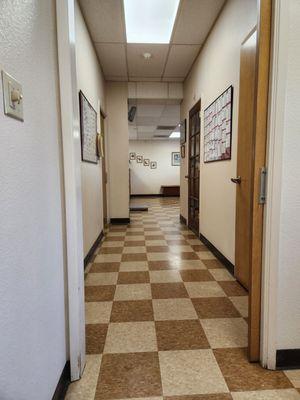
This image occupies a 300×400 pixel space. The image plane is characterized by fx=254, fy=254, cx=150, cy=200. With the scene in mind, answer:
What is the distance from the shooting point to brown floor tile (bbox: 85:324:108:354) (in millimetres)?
1458

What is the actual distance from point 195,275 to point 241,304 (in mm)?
606

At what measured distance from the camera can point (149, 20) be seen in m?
3.02

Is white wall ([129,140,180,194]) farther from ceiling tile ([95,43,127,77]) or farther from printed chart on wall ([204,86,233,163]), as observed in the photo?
printed chart on wall ([204,86,233,163])

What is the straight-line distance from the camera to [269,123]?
119 cm

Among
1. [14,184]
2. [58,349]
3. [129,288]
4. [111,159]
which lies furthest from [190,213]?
[14,184]

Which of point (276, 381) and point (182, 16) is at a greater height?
point (182, 16)

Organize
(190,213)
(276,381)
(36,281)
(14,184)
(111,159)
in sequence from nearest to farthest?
(14,184) < (36,281) < (276,381) < (190,213) < (111,159)

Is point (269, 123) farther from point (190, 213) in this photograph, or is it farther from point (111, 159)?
point (111, 159)

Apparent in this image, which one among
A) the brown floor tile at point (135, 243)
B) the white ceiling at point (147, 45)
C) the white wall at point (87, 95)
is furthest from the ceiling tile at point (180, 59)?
the brown floor tile at point (135, 243)

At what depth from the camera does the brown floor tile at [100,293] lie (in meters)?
2.05

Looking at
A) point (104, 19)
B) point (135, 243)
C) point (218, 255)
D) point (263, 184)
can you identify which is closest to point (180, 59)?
point (104, 19)

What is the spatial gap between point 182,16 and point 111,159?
276 centimetres

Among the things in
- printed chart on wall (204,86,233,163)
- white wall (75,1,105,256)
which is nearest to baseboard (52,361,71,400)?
white wall (75,1,105,256)

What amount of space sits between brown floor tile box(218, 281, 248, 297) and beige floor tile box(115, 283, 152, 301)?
2.15ft
